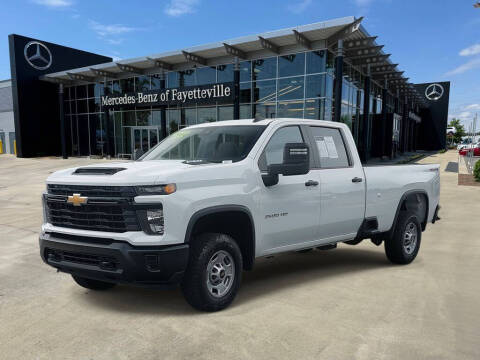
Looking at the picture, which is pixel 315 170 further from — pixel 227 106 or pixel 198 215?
pixel 227 106

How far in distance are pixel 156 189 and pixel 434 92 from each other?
59.4 metres

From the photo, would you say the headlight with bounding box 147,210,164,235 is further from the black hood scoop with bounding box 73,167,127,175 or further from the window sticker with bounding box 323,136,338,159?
the window sticker with bounding box 323,136,338,159

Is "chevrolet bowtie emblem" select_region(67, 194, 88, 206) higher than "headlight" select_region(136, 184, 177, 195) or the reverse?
the reverse

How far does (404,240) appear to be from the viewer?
18.3 feet

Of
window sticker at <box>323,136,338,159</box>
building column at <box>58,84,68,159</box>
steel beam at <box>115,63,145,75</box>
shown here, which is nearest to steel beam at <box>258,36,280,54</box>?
steel beam at <box>115,63,145,75</box>

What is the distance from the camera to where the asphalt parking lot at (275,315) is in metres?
3.14

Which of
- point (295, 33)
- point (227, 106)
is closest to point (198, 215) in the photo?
A: point (295, 33)

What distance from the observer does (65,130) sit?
34.6 meters

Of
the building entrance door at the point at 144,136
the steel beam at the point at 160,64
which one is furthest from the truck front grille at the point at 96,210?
the building entrance door at the point at 144,136

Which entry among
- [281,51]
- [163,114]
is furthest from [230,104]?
[163,114]

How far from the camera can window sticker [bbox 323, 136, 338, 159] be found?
490cm

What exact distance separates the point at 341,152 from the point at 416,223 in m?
1.81

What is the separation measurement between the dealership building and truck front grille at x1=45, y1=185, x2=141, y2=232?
51.3 feet

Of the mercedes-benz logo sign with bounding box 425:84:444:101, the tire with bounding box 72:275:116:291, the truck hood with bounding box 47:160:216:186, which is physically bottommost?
the tire with bounding box 72:275:116:291
